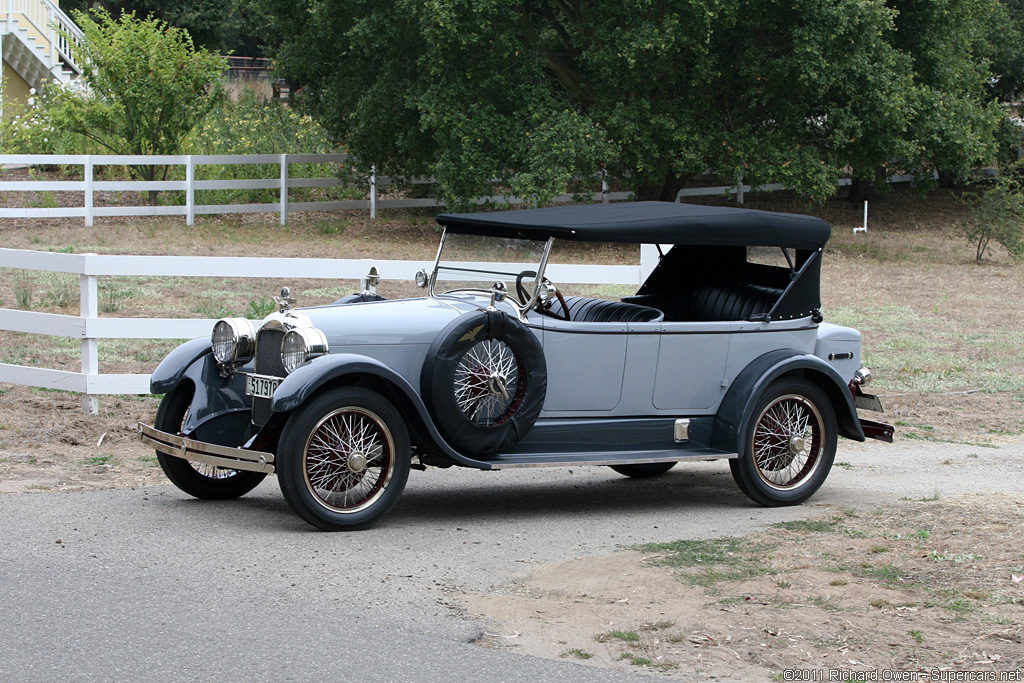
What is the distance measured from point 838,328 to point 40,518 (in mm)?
5111

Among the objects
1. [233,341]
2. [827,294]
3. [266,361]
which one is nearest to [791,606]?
[266,361]

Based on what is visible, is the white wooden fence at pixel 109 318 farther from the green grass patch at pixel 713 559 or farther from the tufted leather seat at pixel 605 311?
the green grass patch at pixel 713 559

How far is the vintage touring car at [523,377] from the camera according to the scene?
252 inches

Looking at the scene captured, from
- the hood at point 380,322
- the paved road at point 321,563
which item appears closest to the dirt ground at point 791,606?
the paved road at point 321,563

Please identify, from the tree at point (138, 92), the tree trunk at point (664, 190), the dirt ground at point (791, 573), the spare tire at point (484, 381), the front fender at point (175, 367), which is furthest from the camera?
the tree trunk at point (664, 190)

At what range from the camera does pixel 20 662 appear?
443 cm

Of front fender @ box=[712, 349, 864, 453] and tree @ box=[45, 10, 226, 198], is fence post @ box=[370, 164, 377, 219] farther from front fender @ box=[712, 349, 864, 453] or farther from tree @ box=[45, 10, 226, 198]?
front fender @ box=[712, 349, 864, 453]

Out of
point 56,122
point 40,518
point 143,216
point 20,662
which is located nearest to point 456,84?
point 143,216

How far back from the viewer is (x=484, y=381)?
6.70m

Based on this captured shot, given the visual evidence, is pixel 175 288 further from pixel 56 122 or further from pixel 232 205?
pixel 56 122

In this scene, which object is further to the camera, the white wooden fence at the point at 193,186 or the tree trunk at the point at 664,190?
the tree trunk at the point at 664,190

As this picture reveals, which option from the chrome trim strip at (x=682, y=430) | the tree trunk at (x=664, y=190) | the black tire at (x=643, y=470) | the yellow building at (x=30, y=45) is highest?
the yellow building at (x=30, y=45)

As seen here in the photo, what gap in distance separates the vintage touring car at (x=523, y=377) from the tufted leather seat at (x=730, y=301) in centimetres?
1

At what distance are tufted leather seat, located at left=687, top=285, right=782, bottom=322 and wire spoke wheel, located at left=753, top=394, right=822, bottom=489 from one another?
2.14ft
